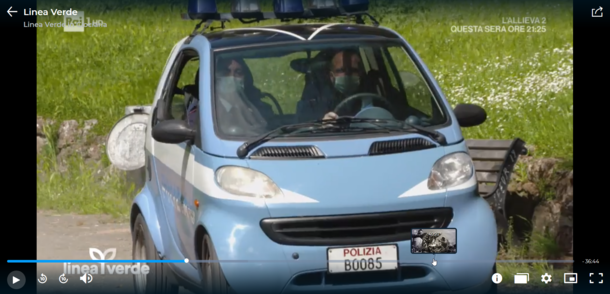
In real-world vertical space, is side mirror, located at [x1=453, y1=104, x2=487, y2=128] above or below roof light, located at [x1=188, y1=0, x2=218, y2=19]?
below

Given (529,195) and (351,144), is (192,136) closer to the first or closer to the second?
(351,144)

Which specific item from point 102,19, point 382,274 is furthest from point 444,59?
point 382,274

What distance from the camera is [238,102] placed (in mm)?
7301

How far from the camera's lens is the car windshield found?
723 centimetres

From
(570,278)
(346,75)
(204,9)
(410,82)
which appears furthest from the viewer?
(204,9)

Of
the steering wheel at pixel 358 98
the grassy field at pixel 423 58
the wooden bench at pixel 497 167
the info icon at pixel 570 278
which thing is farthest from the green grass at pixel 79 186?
the info icon at pixel 570 278

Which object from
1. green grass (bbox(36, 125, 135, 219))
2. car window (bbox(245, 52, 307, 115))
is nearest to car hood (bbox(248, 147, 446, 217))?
car window (bbox(245, 52, 307, 115))

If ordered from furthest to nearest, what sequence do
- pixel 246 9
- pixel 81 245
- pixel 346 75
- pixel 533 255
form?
pixel 81 245, pixel 533 255, pixel 246 9, pixel 346 75

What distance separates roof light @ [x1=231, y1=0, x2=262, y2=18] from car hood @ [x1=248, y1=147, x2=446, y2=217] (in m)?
1.73

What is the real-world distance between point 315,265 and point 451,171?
3.01 feet

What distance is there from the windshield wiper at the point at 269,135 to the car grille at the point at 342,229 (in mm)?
457

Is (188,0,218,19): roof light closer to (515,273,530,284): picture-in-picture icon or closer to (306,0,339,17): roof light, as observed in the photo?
(306,0,339,17): roof light

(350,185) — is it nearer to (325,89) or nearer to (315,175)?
(315,175)
